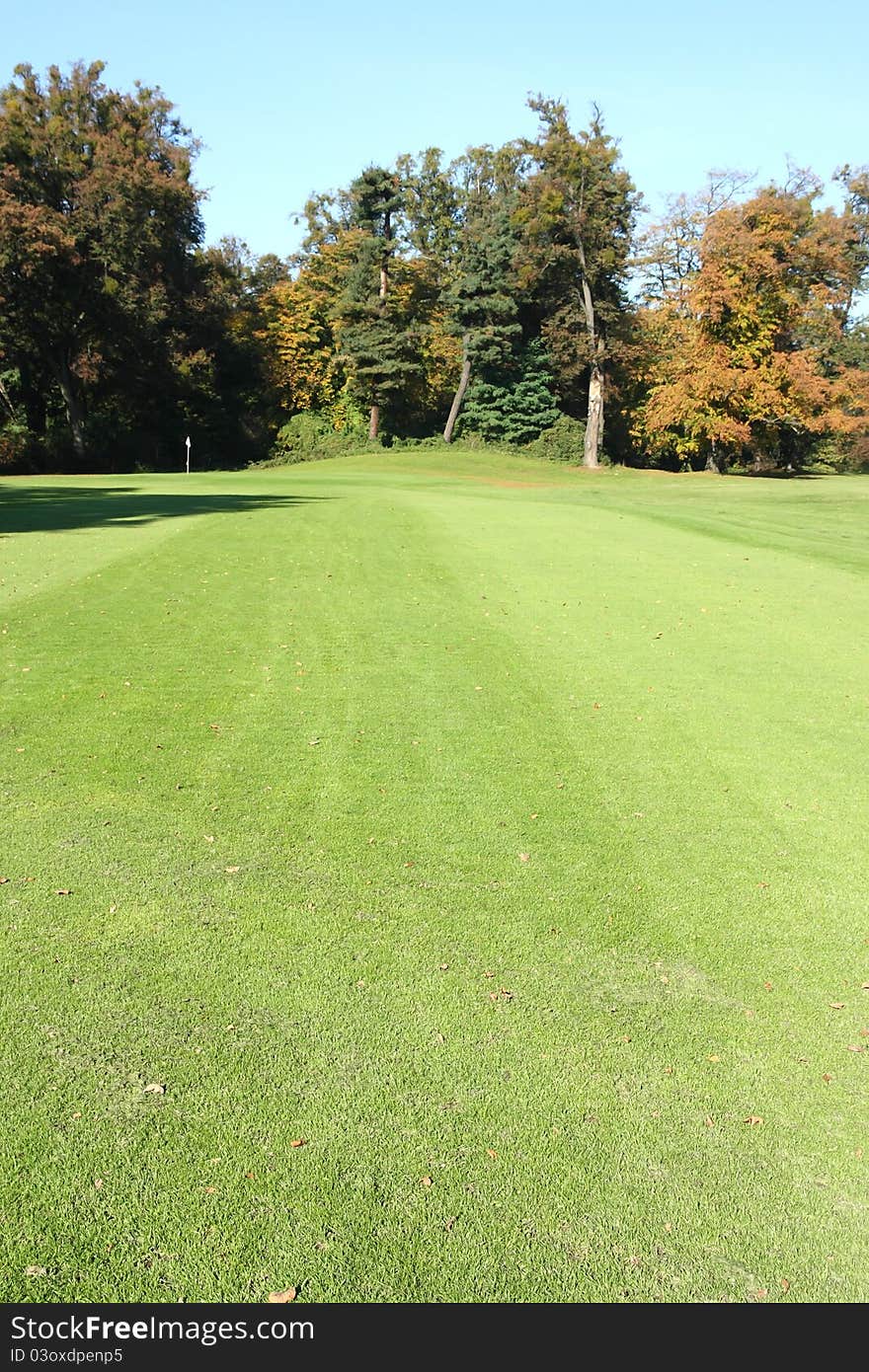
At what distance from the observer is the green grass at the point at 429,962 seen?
120 inches

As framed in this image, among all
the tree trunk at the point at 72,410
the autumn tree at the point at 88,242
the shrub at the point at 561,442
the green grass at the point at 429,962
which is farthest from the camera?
the shrub at the point at 561,442

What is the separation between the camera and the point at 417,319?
59594 millimetres

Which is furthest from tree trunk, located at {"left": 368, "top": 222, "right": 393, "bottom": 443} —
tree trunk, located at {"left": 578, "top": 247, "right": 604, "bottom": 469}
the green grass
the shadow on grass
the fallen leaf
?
the fallen leaf

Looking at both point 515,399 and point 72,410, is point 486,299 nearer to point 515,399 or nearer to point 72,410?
point 515,399

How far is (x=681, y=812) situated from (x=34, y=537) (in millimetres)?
14282

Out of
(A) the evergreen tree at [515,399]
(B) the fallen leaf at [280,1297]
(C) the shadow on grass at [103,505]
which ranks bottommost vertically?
(B) the fallen leaf at [280,1297]

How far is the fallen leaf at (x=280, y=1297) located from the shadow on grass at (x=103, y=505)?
17.0 meters

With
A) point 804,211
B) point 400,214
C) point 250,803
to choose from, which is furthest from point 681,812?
point 400,214

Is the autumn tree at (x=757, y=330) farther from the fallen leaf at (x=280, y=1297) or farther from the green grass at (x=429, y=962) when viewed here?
the fallen leaf at (x=280, y=1297)

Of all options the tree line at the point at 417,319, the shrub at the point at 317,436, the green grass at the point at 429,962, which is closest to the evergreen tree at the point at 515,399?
the tree line at the point at 417,319

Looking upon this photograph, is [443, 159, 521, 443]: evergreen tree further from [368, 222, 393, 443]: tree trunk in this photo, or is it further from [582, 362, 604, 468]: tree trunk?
[582, 362, 604, 468]: tree trunk

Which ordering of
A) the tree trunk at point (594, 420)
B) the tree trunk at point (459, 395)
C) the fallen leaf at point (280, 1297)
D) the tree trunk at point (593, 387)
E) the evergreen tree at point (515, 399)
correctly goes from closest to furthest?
the fallen leaf at point (280, 1297)
the tree trunk at point (593, 387)
the tree trunk at point (594, 420)
the evergreen tree at point (515, 399)
the tree trunk at point (459, 395)

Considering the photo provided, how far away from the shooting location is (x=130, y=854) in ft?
17.9

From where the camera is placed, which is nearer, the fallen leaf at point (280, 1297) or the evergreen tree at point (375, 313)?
the fallen leaf at point (280, 1297)
